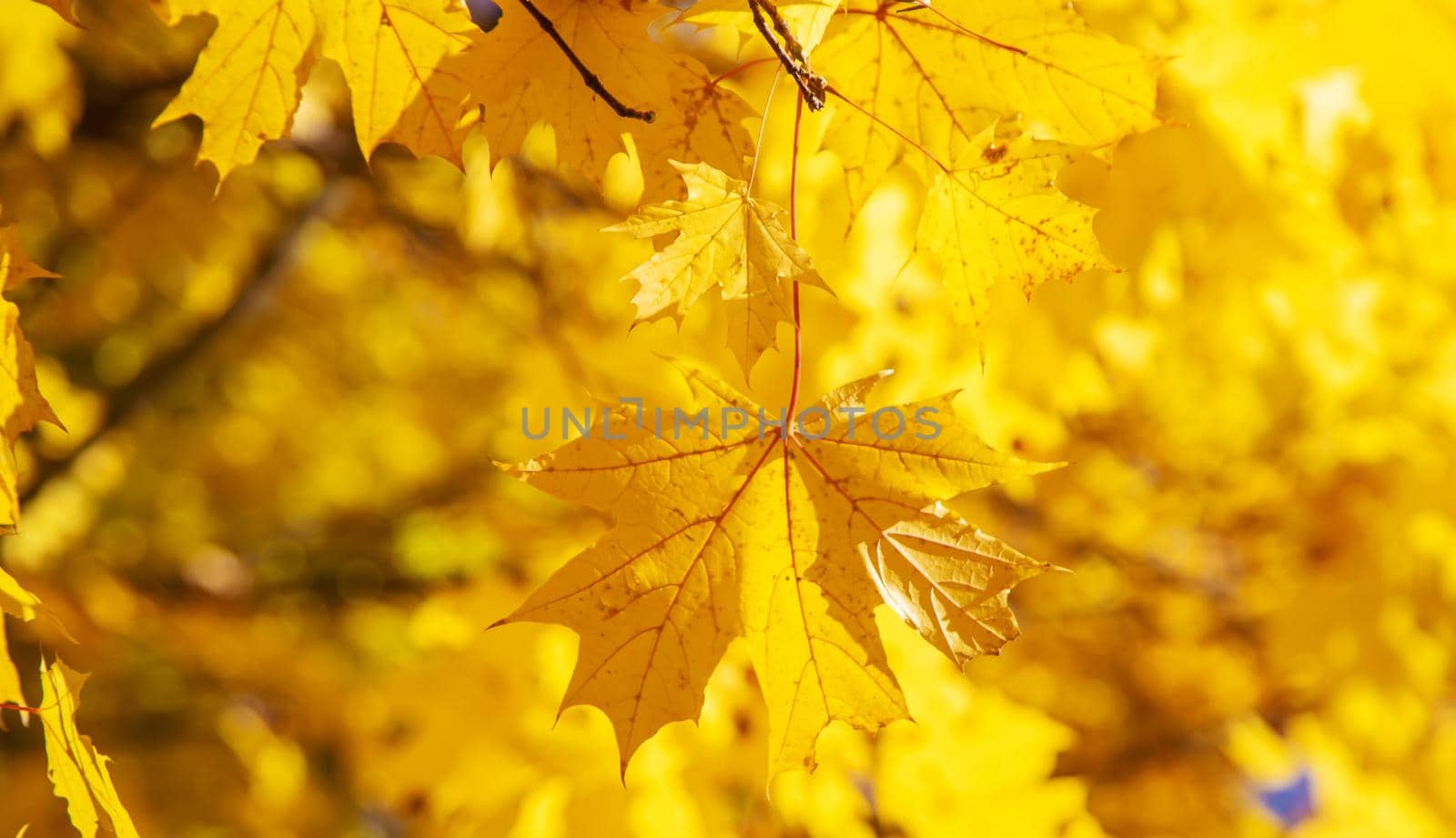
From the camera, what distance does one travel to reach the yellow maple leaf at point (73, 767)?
884 mm

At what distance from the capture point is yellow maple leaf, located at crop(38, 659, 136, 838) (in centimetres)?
88

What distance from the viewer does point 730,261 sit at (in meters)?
1.01

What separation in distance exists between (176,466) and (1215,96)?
394 cm

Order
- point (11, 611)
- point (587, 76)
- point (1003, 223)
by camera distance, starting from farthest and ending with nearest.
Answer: point (1003, 223)
point (587, 76)
point (11, 611)

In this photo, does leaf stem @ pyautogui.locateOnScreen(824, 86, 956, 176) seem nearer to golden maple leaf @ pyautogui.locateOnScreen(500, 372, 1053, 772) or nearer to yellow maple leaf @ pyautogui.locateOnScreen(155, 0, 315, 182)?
golden maple leaf @ pyautogui.locateOnScreen(500, 372, 1053, 772)

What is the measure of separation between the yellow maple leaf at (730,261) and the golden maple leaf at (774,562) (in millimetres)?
76

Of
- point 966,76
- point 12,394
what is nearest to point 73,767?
point 12,394

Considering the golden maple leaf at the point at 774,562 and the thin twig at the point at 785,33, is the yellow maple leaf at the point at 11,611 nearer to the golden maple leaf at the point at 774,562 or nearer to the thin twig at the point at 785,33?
the golden maple leaf at the point at 774,562

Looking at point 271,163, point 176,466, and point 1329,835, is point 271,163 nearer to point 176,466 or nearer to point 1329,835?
point 176,466

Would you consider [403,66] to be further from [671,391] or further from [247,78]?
[671,391]

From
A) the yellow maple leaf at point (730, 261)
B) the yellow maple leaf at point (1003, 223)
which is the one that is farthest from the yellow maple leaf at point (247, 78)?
the yellow maple leaf at point (1003, 223)

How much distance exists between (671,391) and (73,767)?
126cm

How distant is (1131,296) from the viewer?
6.66 ft

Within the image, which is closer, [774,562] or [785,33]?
[785,33]
